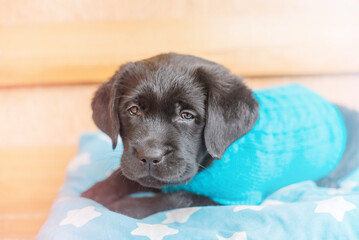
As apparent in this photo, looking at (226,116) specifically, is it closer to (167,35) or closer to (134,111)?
(134,111)

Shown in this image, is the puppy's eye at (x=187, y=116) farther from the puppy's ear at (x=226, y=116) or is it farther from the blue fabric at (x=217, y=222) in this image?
the blue fabric at (x=217, y=222)

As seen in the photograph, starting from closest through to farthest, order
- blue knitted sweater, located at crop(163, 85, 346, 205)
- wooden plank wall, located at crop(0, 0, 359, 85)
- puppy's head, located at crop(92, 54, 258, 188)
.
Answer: puppy's head, located at crop(92, 54, 258, 188) → blue knitted sweater, located at crop(163, 85, 346, 205) → wooden plank wall, located at crop(0, 0, 359, 85)

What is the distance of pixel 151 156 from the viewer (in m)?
1.71

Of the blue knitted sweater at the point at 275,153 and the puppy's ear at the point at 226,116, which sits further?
the blue knitted sweater at the point at 275,153

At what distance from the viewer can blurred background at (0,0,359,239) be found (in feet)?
10.2

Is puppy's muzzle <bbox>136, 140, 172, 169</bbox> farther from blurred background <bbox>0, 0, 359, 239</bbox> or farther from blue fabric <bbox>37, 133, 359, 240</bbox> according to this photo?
blurred background <bbox>0, 0, 359, 239</bbox>

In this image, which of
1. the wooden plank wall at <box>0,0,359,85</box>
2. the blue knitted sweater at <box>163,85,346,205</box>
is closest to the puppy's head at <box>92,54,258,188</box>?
the blue knitted sweater at <box>163,85,346,205</box>

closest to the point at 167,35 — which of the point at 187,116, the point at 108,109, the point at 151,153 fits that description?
the point at 108,109

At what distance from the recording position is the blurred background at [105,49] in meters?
3.12

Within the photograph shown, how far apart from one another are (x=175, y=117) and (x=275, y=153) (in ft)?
2.24

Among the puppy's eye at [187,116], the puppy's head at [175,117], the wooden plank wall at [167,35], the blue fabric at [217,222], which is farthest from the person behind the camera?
the wooden plank wall at [167,35]

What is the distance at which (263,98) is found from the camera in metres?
2.33

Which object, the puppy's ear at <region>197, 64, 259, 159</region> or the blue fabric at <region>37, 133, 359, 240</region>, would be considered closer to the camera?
the blue fabric at <region>37, 133, 359, 240</region>

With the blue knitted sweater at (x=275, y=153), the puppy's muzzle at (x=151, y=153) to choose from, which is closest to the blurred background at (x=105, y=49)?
the blue knitted sweater at (x=275, y=153)
